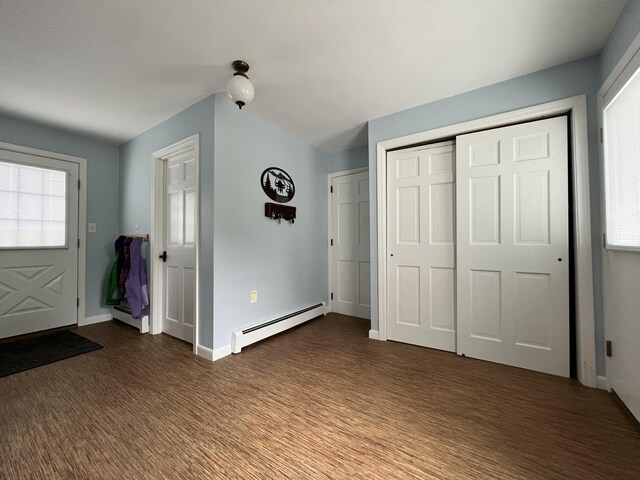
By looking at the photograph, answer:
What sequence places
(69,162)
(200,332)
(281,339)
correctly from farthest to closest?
(69,162) < (281,339) < (200,332)

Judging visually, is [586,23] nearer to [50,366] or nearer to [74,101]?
[74,101]

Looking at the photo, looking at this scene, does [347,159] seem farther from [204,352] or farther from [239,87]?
[204,352]

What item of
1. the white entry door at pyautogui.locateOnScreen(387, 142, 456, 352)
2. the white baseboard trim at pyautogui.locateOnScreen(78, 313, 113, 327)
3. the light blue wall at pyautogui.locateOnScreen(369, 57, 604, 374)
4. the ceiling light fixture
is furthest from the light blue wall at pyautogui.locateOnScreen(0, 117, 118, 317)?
the white entry door at pyautogui.locateOnScreen(387, 142, 456, 352)

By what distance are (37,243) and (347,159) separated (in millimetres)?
4016

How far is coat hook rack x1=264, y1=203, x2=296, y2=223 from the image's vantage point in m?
2.78

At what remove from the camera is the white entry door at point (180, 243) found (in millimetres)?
2598

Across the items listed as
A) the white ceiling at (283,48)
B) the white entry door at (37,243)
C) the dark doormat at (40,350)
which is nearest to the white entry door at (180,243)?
the white ceiling at (283,48)

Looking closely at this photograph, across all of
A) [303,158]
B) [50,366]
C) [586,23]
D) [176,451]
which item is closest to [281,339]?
[176,451]

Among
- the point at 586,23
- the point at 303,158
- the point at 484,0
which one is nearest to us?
the point at 484,0

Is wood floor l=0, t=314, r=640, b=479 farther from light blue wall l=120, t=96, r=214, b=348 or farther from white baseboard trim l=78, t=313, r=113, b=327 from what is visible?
white baseboard trim l=78, t=313, r=113, b=327

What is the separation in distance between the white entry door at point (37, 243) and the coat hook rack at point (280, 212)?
8.42 ft

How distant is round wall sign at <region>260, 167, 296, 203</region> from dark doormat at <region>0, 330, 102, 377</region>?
7.67ft

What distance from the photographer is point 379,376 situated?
6.44ft

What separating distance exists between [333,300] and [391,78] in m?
2.91
